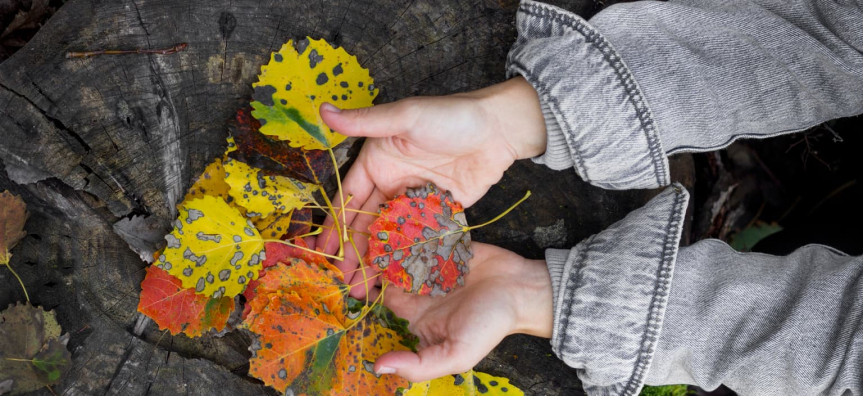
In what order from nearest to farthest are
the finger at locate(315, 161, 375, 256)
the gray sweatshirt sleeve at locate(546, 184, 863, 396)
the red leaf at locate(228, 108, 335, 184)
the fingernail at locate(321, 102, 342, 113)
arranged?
the fingernail at locate(321, 102, 342, 113) < the gray sweatshirt sleeve at locate(546, 184, 863, 396) < the red leaf at locate(228, 108, 335, 184) < the finger at locate(315, 161, 375, 256)

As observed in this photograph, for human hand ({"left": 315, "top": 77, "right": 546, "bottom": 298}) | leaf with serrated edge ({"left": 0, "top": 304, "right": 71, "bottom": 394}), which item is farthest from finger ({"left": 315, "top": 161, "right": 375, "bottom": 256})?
leaf with serrated edge ({"left": 0, "top": 304, "right": 71, "bottom": 394})

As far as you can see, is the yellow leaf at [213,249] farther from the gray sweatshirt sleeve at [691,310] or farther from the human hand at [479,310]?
the gray sweatshirt sleeve at [691,310]

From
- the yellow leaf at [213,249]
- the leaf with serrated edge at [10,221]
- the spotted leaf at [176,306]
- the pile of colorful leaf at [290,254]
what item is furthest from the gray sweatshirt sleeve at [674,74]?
the leaf with serrated edge at [10,221]

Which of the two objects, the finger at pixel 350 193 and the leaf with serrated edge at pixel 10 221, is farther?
the finger at pixel 350 193

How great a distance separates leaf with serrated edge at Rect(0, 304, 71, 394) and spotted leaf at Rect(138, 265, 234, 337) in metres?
0.28

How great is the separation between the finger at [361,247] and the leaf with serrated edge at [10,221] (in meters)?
0.91

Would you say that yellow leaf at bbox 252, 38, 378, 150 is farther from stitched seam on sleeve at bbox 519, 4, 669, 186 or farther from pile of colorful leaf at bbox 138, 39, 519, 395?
stitched seam on sleeve at bbox 519, 4, 669, 186

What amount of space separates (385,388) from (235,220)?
664mm

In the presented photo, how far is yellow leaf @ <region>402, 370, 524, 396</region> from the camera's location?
5.80ft

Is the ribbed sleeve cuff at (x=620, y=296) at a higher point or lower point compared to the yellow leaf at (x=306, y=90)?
lower

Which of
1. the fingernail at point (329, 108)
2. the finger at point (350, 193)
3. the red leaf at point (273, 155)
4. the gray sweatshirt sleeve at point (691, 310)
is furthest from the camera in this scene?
the finger at point (350, 193)

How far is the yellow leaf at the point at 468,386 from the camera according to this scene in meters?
1.77

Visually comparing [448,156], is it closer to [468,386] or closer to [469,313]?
[469,313]

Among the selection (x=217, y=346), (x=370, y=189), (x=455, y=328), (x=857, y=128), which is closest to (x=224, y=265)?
(x=217, y=346)
